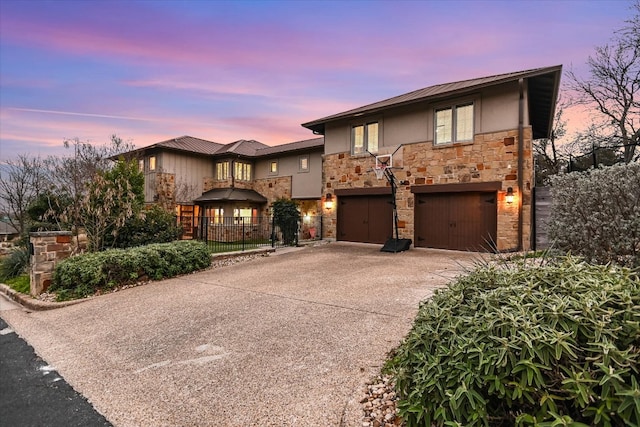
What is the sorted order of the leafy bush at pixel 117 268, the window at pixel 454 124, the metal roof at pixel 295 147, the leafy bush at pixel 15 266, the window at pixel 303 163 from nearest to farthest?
the leafy bush at pixel 117 268 < the leafy bush at pixel 15 266 < the window at pixel 454 124 < the metal roof at pixel 295 147 < the window at pixel 303 163

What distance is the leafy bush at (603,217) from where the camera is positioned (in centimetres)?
350

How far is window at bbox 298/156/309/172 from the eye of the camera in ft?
60.8

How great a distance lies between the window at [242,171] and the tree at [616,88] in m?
20.1

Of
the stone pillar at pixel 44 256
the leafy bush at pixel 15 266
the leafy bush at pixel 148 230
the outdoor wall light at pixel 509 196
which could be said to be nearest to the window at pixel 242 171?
the leafy bush at pixel 148 230

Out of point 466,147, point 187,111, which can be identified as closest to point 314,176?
point 187,111

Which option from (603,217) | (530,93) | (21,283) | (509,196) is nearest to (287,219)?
(509,196)

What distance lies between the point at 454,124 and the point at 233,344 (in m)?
10.1

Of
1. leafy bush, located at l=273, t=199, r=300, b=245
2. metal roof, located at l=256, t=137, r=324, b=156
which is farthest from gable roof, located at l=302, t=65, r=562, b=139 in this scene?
leafy bush, located at l=273, t=199, r=300, b=245

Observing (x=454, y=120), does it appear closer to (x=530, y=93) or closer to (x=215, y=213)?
Result: (x=530, y=93)

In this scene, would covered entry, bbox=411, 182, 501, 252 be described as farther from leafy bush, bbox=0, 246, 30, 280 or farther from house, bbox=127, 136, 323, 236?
leafy bush, bbox=0, 246, 30, 280

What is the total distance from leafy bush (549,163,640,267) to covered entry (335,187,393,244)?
7905 millimetres

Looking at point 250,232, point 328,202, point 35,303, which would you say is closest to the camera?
point 35,303

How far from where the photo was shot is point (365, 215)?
12945 mm

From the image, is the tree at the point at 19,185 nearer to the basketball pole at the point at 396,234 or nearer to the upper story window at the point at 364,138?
the upper story window at the point at 364,138
